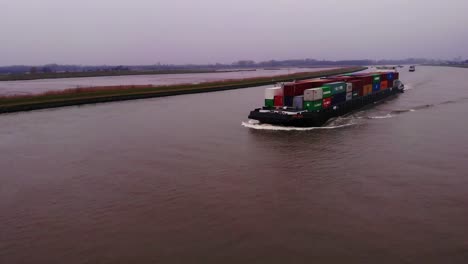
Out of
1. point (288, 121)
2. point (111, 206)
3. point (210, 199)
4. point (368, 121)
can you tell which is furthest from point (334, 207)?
point (368, 121)

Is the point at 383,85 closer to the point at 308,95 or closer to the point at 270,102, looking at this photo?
the point at 308,95

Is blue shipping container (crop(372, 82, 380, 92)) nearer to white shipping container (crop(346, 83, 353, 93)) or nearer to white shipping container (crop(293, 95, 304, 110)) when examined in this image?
white shipping container (crop(346, 83, 353, 93))

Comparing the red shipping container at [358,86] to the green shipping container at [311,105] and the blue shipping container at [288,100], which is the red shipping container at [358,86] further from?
the green shipping container at [311,105]

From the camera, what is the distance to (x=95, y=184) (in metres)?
14.4

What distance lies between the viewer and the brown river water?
9.57m

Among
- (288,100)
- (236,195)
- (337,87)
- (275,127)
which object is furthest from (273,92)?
(236,195)

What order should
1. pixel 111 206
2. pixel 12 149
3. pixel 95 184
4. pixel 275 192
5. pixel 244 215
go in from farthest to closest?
1. pixel 12 149
2. pixel 95 184
3. pixel 275 192
4. pixel 111 206
5. pixel 244 215

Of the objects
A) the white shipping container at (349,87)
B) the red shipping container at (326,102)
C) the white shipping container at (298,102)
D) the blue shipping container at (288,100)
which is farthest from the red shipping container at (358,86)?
the white shipping container at (298,102)

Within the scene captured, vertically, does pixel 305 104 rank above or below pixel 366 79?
below

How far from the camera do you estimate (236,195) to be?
13.0 meters

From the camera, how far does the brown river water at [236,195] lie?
957cm

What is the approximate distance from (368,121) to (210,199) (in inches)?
725

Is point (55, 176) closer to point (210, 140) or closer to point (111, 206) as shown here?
point (111, 206)

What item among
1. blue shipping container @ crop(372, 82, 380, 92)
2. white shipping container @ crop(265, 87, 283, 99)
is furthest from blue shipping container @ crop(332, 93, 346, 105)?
blue shipping container @ crop(372, 82, 380, 92)
